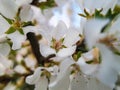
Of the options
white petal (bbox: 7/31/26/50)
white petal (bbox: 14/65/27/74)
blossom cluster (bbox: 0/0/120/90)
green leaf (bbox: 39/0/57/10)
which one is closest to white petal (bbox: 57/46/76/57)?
blossom cluster (bbox: 0/0/120/90)

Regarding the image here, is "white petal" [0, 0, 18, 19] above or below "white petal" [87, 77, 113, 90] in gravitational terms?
above

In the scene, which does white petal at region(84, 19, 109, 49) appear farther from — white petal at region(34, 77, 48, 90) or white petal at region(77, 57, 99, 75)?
white petal at region(34, 77, 48, 90)

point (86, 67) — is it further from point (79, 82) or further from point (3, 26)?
point (3, 26)

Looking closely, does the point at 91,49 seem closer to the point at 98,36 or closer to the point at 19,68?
the point at 98,36

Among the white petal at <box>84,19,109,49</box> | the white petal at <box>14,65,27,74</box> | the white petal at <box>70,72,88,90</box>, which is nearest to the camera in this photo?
the white petal at <box>84,19,109,49</box>

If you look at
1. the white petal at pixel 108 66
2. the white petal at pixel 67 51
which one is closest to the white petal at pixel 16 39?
the white petal at pixel 67 51

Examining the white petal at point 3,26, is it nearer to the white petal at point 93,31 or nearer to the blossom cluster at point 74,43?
the blossom cluster at point 74,43

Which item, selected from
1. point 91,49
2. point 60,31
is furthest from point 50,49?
point 91,49
